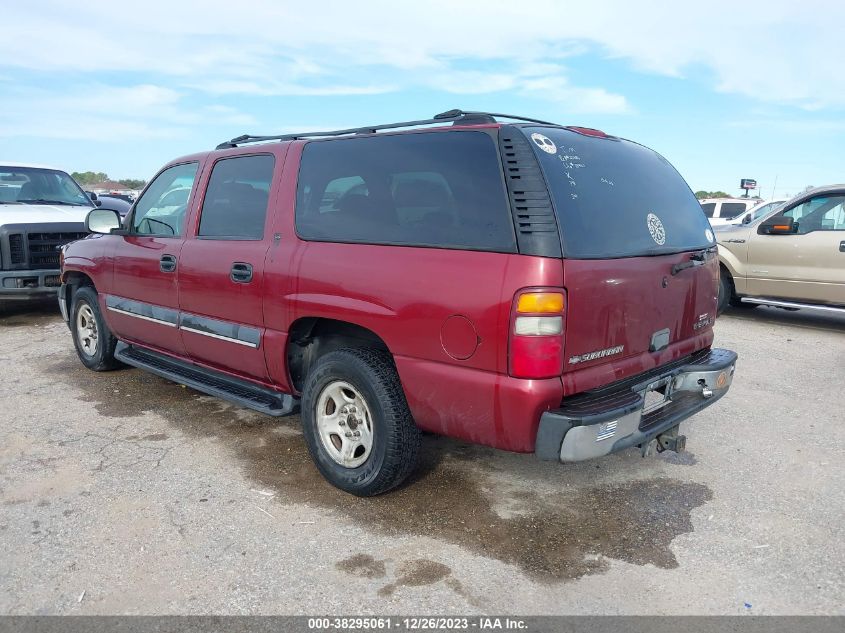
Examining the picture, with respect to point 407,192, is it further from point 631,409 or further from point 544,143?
point 631,409

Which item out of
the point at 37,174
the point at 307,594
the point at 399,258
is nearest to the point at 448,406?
the point at 399,258

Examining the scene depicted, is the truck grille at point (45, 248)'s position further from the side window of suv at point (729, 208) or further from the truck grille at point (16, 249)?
the side window of suv at point (729, 208)

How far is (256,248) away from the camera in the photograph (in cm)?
399

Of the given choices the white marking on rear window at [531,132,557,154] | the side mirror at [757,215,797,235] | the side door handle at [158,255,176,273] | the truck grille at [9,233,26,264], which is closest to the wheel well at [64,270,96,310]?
the side door handle at [158,255,176,273]

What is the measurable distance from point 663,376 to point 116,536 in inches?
109

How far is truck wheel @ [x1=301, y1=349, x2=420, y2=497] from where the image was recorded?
337 centimetres

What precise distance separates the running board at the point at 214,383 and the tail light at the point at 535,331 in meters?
1.69

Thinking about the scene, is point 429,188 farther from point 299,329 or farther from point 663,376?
point 663,376

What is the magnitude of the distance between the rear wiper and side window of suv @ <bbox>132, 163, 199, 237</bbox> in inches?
124

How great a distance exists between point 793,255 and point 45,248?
9.24 m

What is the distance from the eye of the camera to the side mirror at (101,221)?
5.25 metres

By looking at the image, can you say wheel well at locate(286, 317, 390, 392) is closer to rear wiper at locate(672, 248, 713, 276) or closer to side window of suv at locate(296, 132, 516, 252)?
side window of suv at locate(296, 132, 516, 252)

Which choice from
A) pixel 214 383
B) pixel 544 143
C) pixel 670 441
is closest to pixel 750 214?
pixel 670 441

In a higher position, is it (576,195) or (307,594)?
(576,195)
